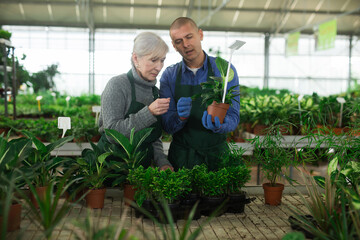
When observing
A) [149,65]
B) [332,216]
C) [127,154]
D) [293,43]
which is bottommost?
[332,216]

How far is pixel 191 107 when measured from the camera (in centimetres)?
218

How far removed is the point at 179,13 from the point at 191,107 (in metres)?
13.0

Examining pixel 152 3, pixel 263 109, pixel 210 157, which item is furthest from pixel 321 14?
pixel 210 157

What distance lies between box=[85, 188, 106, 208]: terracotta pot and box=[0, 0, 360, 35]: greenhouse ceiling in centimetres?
1285

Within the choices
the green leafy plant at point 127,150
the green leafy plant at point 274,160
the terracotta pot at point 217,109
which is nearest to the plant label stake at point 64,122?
the green leafy plant at point 127,150

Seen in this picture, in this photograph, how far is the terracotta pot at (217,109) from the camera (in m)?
1.78

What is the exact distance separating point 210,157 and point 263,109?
249 centimetres

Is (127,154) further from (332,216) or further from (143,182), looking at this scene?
(332,216)

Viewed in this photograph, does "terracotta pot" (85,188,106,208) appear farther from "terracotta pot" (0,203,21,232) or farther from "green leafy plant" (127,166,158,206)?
"terracotta pot" (0,203,21,232)

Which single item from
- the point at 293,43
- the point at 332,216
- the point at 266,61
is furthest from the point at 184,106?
the point at 266,61

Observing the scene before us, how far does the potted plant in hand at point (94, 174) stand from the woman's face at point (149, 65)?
20.3 inches

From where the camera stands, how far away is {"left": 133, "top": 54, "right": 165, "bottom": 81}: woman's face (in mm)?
1952

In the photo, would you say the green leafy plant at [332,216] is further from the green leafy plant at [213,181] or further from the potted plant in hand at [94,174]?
the potted plant in hand at [94,174]

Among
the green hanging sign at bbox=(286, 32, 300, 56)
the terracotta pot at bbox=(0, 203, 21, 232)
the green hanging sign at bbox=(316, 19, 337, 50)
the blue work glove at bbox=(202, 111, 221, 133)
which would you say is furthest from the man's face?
the green hanging sign at bbox=(286, 32, 300, 56)
